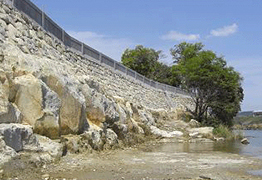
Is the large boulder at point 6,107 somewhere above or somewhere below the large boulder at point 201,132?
above

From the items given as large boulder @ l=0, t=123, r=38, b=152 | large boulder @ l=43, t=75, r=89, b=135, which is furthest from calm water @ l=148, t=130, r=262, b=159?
large boulder @ l=0, t=123, r=38, b=152

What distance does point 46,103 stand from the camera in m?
11.2

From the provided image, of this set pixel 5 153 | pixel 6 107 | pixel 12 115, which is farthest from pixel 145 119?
pixel 5 153

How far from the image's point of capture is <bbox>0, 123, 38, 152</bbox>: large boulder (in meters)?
8.98

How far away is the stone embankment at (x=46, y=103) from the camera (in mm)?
9820

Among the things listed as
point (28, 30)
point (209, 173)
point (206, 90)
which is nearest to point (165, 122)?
point (206, 90)

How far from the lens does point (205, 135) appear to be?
91.0 ft

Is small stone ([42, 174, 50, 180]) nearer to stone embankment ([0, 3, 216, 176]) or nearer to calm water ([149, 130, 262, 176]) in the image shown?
stone embankment ([0, 3, 216, 176])

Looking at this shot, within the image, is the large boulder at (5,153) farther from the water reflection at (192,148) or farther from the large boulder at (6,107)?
the water reflection at (192,148)

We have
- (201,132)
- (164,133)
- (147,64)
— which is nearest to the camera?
(164,133)

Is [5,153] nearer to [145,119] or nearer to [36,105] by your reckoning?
[36,105]

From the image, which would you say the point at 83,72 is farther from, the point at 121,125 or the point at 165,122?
the point at 165,122

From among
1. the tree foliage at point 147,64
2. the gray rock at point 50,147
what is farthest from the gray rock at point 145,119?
the tree foliage at point 147,64

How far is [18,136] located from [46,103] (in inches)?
77.6
